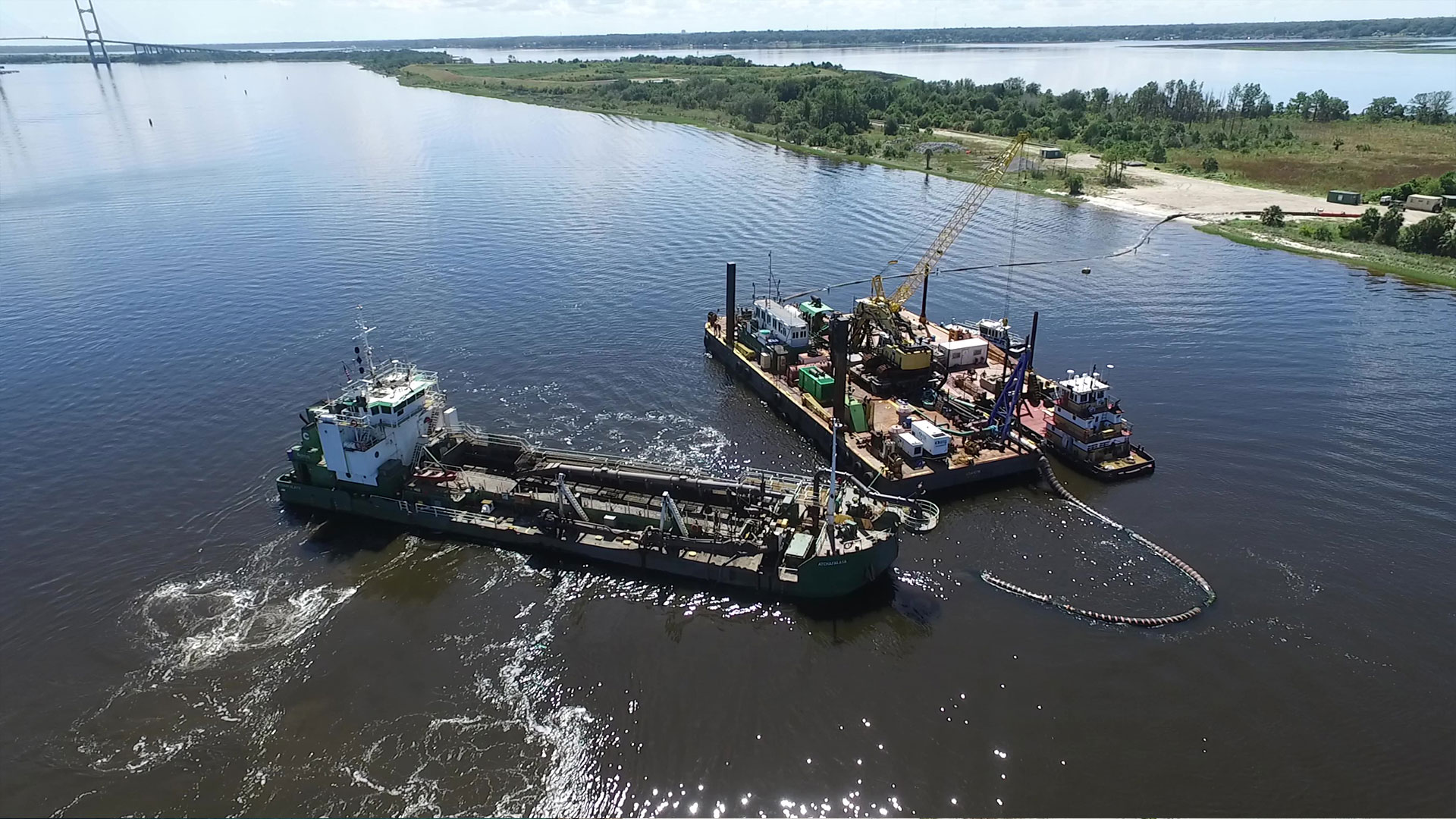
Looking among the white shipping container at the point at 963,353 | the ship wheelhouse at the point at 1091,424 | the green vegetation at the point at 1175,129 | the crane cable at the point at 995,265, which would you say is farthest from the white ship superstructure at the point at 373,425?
the green vegetation at the point at 1175,129

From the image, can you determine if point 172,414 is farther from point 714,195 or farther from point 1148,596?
point 714,195

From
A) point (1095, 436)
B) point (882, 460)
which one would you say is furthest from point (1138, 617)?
point (882, 460)

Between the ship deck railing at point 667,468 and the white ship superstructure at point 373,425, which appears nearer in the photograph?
the ship deck railing at point 667,468

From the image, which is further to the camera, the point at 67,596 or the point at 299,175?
the point at 299,175

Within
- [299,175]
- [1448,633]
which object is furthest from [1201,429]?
[299,175]

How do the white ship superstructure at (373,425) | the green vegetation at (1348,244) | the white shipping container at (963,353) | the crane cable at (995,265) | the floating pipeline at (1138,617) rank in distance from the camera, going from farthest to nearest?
the green vegetation at (1348,244) < the crane cable at (995,265) < the white shipping container at (963,353) < the white ship superstructure at (373,425) < the floating pipeline at (1138,617)

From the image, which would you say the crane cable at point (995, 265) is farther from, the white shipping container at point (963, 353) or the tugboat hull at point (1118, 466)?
the tugboat hull at point (1118, 466)

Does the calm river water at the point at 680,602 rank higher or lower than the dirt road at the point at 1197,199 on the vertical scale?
lower

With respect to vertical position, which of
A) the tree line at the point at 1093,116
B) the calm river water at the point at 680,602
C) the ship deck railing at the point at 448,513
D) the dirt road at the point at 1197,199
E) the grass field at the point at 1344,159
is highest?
the tree line at the point at 1093,116
